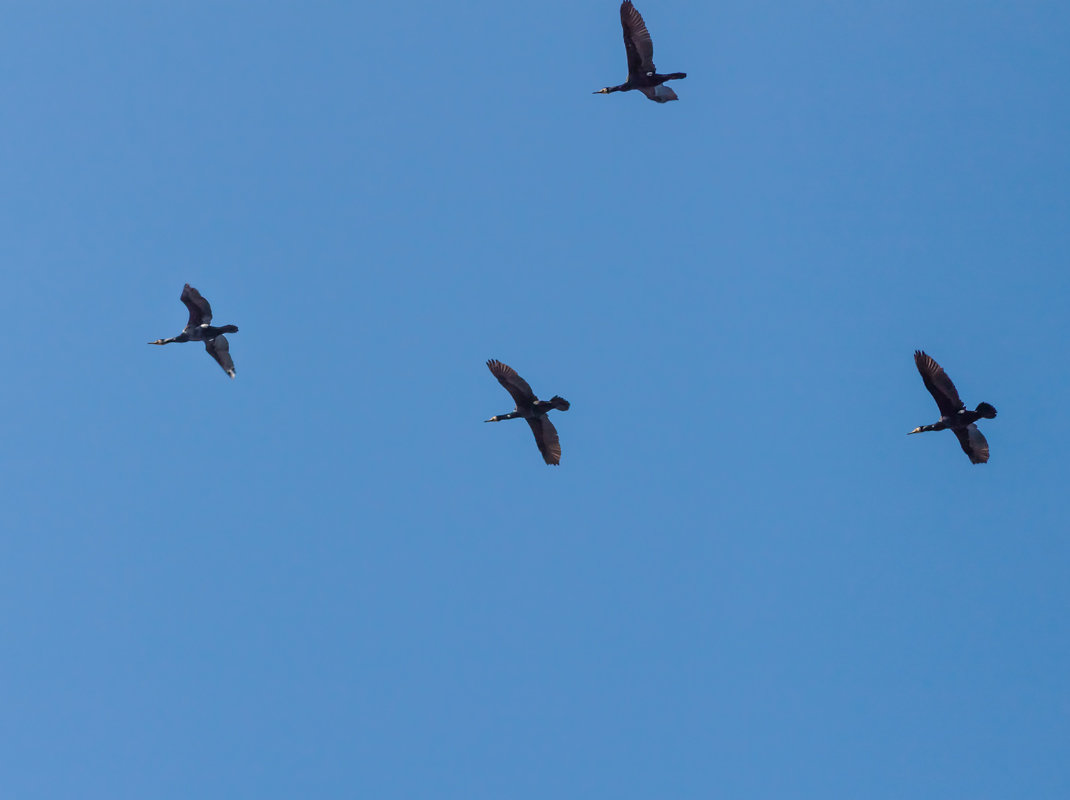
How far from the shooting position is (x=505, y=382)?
153 feet

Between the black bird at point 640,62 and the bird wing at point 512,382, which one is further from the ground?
Answer: the black bird at point 640,62

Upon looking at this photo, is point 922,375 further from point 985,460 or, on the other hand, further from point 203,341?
point 203,341

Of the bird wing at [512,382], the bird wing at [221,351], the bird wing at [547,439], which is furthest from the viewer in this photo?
the bird wing at [221,351]

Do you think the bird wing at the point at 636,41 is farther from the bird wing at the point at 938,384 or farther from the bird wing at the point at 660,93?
the bird wing at the point at 938,384

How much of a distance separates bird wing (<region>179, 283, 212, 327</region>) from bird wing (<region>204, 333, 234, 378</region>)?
906 millimetres

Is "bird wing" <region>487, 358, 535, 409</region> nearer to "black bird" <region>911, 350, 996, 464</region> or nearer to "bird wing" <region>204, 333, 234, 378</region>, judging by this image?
"bird wing" <region>204, 333, 234, 378</region>

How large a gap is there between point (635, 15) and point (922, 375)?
1905cm

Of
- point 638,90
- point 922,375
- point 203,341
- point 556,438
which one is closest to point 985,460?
point 922,375

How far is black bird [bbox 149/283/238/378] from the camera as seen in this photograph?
1925 inches

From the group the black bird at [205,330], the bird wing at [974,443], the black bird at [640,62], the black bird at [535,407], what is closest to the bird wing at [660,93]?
the black bird at [640,62]

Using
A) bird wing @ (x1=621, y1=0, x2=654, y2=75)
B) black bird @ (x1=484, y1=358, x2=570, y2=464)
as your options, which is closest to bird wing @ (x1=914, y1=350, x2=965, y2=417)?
black bird @ (x1=484, y1=358, x2=570, y2=464)

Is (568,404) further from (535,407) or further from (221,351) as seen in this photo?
(221,351)

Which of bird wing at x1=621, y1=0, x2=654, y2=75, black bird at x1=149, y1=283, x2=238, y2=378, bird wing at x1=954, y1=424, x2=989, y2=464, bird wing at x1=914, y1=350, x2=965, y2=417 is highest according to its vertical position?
bird wing at x1=621, y1=0, x2=654, y2=75

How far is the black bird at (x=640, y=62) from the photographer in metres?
47.4
